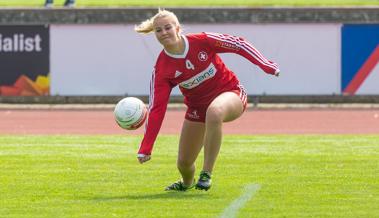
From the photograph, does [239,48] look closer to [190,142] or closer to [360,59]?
[190,142]

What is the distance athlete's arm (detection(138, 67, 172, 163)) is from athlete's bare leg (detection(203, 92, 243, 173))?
481mm

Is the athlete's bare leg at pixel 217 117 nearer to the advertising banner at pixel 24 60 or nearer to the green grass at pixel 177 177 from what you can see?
the green grass at pixel 177 177

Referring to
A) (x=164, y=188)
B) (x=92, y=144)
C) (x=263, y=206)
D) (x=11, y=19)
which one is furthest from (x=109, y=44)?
(x=263, y=206)

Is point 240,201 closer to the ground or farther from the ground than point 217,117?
closer to the ground

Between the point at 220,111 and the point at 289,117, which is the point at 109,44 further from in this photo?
the point at 220,111

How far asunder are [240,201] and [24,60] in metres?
19.9

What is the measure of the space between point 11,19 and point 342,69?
8621 mm

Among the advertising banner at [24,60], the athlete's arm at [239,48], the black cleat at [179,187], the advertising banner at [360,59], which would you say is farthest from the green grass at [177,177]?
the advertising banner at [24,60]

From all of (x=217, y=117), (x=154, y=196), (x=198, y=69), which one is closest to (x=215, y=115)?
(x=217, y=117)

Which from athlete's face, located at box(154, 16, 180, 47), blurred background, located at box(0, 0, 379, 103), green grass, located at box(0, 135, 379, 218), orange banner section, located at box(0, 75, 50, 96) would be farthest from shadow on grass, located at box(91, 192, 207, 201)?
orange banner section, located at box(0, 75, 50, 96)

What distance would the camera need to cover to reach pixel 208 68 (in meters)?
12.6

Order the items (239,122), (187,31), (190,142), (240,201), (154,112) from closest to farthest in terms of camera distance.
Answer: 1. (240,201)
2. (154,112)
3. (190,142)
4. (239,122)
5. (187,31)

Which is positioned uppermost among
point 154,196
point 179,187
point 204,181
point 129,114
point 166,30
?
point 166,30

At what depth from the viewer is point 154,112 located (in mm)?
12359
